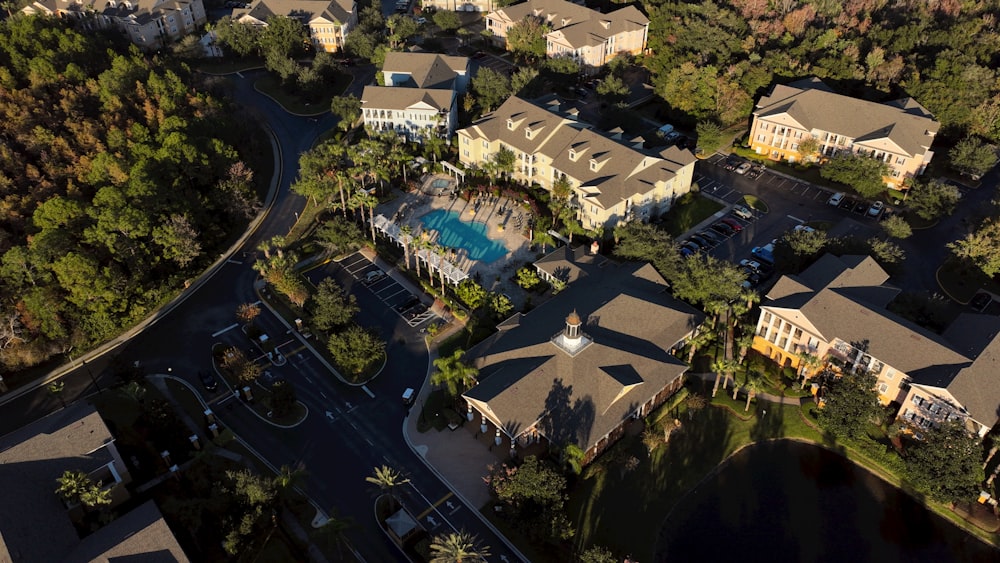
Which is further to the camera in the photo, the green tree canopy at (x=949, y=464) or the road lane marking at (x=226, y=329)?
the road lane marking at (x=226, y=329)

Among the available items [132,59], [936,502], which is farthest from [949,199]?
[132,59]

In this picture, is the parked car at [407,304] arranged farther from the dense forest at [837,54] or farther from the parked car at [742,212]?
the dense forest at [837,54]

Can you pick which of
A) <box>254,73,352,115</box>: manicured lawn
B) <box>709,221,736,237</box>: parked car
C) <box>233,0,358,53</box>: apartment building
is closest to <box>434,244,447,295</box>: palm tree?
<box>709,221,736,237</box>: parked car

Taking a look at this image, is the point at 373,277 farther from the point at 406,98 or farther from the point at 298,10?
the point at 298,10

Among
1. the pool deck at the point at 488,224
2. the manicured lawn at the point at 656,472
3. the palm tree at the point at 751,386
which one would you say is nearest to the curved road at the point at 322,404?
the manicured lawn at the point at 656,472

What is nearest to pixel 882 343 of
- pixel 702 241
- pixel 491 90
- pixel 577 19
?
pixel 702 241

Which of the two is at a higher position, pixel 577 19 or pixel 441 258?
pixel 577 19
